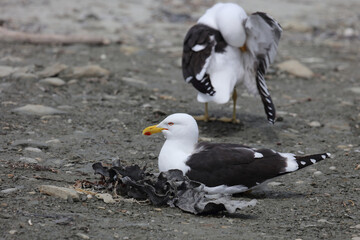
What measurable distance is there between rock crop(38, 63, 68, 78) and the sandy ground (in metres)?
0.04

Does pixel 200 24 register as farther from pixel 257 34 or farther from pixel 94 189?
pixel 94 189

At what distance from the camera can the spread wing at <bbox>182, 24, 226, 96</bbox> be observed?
23.0 feet

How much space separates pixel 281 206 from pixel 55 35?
6.82 metres

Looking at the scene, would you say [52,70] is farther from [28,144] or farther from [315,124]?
[315,124]

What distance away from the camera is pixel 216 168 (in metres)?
5.20

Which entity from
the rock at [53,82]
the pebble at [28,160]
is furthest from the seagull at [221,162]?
the rock at [53,82]

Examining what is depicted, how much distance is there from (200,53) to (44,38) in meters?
4.36

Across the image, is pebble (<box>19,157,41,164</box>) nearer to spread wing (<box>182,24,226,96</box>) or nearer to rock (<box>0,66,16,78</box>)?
spread wing (<box>182,24,226,96</box>)

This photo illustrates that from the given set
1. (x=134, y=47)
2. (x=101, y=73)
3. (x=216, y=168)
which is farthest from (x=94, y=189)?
(x=134, y=47)

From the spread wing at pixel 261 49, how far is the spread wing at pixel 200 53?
34cm

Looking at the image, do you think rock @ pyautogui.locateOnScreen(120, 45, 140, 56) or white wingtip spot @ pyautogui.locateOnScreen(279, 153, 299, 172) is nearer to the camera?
white wingtip spot @ pyautogui.locateOnScreen(279, 153, 299, 172)

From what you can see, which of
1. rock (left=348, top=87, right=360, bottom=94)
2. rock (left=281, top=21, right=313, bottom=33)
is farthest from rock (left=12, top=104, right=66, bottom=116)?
rock (left=281, top=21, right=313, bottom=33)

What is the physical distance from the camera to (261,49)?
24.6 feet

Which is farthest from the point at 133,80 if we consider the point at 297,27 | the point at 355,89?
the point at 297,27
